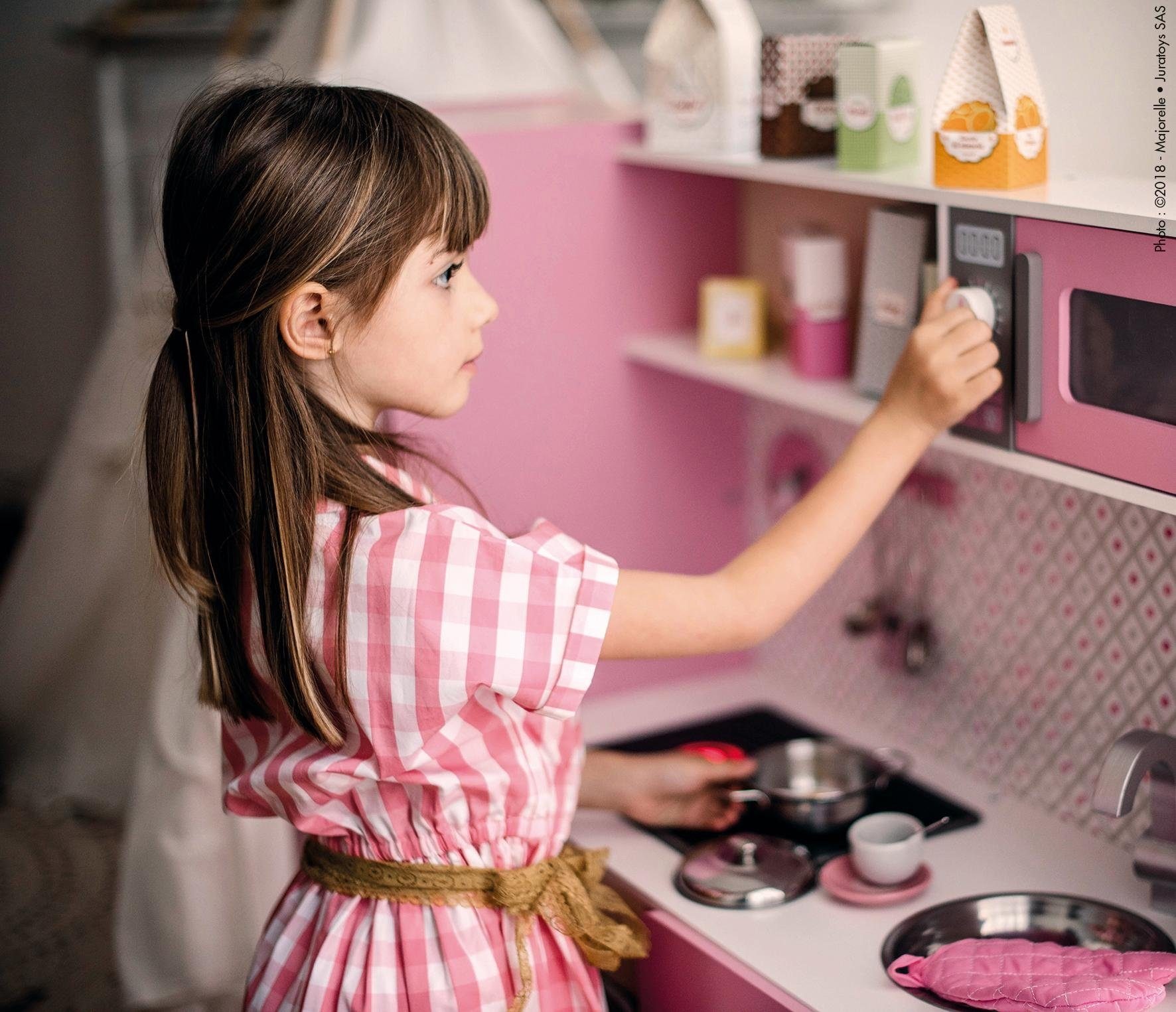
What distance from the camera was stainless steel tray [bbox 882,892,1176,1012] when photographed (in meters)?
1.17

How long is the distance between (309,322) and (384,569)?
202mm

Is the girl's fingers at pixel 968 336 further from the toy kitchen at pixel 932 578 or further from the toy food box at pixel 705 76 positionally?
the toy food box at pixel 705 76

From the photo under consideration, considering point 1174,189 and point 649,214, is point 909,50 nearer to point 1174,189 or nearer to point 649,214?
point 1174,189

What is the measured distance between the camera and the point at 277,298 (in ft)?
3.34

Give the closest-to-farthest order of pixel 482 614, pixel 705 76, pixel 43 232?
pixel 482 614 < pixel 705 76 < pixel 43 232

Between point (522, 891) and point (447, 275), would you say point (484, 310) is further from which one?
point (522, 891)

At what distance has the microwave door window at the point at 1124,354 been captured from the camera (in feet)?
3.26

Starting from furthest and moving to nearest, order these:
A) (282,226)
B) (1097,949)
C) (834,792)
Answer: (834,792), (1097,949), (282,226)

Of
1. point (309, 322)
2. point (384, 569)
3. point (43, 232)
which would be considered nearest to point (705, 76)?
point (309, 322)

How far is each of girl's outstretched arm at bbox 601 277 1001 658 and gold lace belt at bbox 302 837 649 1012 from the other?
0.75ft

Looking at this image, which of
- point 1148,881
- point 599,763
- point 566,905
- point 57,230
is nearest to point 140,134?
point 57,230

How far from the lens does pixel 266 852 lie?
72.7 inches

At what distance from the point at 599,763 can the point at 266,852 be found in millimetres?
641

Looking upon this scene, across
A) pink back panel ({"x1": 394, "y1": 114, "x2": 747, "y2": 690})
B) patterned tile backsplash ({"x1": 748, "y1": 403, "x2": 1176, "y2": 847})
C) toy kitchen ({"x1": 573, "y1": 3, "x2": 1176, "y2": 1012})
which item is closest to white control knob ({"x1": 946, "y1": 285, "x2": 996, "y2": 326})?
toy kitchen ({"x1": 573, "y1": 3, "x2": 1176, "y2": 1012})
